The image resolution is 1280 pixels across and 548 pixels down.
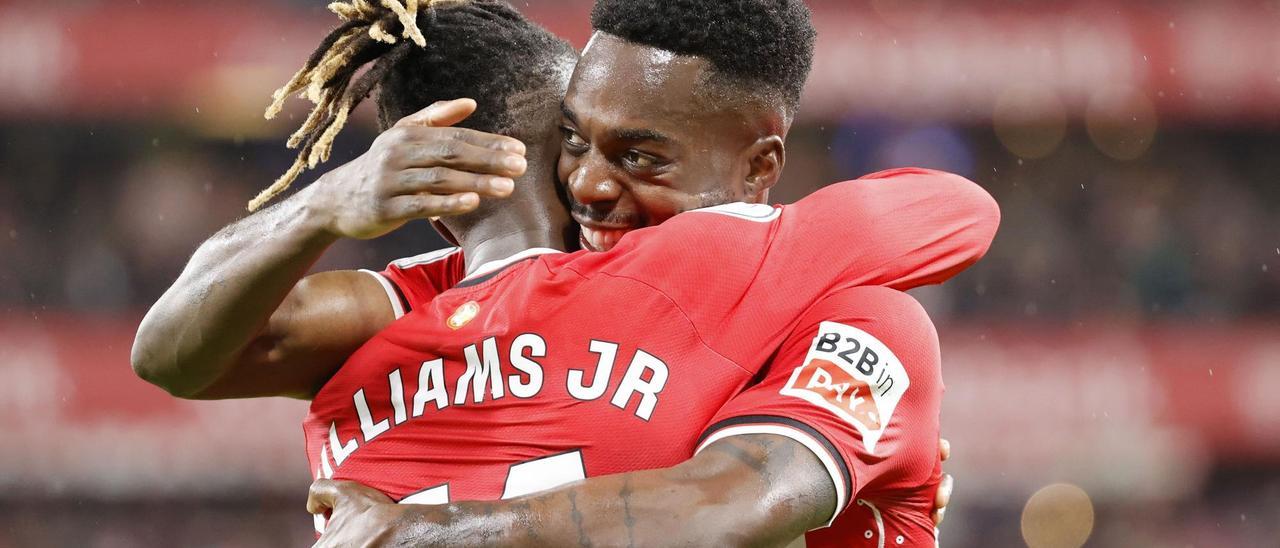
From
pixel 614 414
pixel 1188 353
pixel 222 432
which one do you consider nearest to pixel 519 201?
pixel 614 414

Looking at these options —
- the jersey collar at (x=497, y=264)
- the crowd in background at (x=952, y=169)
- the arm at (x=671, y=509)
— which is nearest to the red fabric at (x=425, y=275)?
the jersey collar at (x=497, y=264)

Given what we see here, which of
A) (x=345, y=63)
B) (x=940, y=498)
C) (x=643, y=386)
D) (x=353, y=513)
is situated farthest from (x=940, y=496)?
(x=345, y=63)

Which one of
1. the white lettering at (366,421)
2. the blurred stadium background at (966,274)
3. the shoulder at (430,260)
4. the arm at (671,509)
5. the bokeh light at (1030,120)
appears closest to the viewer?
the arm at (671,509)

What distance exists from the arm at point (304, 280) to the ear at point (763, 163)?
2.26 feet

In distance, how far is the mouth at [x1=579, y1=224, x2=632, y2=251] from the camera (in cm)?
248

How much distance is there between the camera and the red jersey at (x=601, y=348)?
203 centimetres

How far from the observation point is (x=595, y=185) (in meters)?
2.43

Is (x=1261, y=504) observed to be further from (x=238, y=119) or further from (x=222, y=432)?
(x=238, y=119)

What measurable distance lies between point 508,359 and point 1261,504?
28.7ft

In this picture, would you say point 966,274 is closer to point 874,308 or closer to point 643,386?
point 874,308

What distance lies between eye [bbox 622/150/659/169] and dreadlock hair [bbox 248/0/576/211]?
252 mm

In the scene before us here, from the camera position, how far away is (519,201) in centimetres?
249

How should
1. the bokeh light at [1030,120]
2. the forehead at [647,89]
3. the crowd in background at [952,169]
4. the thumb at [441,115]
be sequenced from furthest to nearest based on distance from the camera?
the bokeh light at [1030,120] → the crowd in background at [952,169] → the forehead at [647,89] → the thumb at [441,115]

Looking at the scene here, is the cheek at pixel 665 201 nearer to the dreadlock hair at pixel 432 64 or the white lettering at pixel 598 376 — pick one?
the dreadlock hair at pixel 432 64
